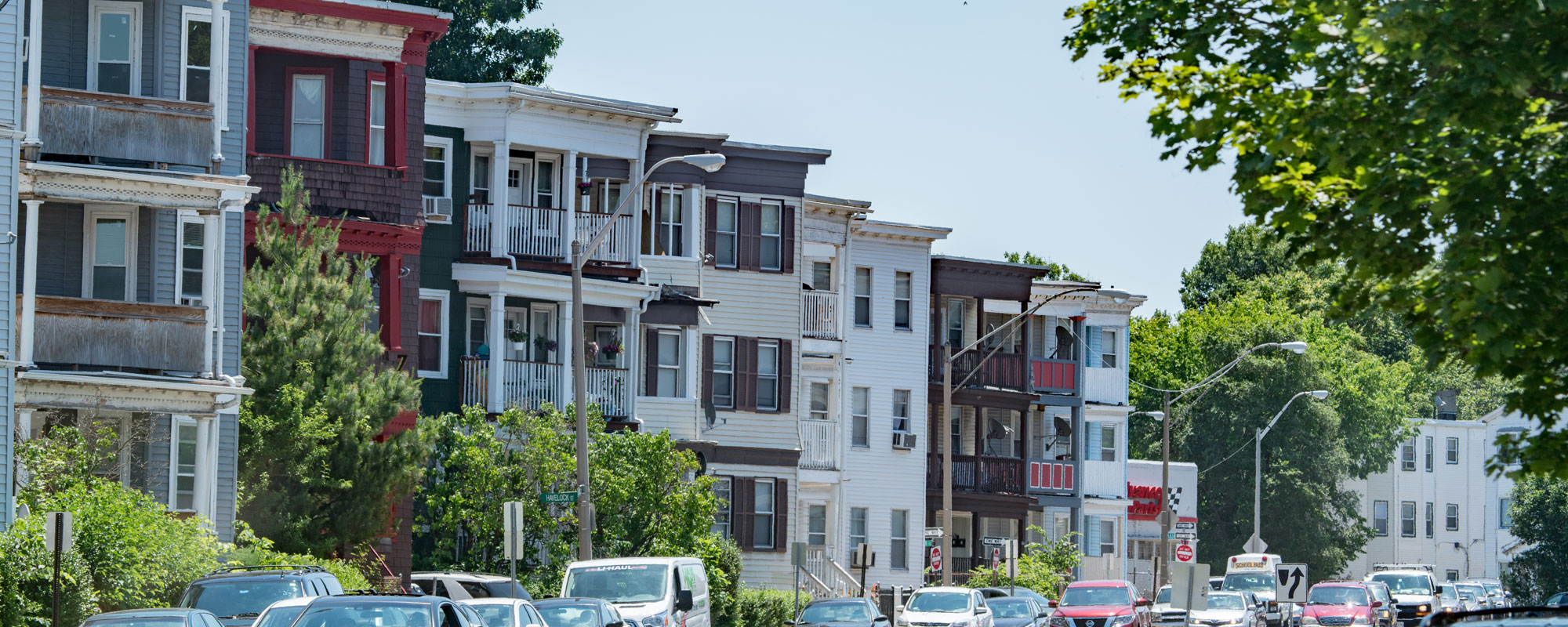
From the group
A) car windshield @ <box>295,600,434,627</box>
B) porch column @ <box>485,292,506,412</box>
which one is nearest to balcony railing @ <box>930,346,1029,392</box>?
porch column @ <box>485,292,506,412</box>

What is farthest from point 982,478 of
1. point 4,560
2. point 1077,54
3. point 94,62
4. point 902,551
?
point 1077,54

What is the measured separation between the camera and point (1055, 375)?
61062mm

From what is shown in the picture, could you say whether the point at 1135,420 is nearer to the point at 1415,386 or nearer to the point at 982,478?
the point at 1415,386

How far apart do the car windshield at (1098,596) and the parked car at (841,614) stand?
271 inches

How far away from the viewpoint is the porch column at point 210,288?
30625 mm

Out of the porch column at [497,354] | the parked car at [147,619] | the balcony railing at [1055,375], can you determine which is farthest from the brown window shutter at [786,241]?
the parked car at [147,619]

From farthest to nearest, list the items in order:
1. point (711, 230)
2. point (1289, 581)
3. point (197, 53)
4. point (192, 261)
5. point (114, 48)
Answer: point (711, 230), point (1289, 581), point (192, 261), point (197, 53), point (114, 48)

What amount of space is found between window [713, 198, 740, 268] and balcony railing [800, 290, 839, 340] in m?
3.28

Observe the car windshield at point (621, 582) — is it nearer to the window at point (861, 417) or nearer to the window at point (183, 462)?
the window at point (183, 462)

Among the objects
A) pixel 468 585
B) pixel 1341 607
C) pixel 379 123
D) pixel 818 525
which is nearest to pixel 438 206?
pixel 379 123

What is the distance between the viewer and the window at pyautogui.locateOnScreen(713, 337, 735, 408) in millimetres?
46750

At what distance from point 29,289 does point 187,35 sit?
18.8ft

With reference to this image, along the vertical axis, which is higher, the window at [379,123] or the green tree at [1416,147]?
the window at [379,123]

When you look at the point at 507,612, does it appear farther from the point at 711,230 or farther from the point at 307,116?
the point at 711,230
